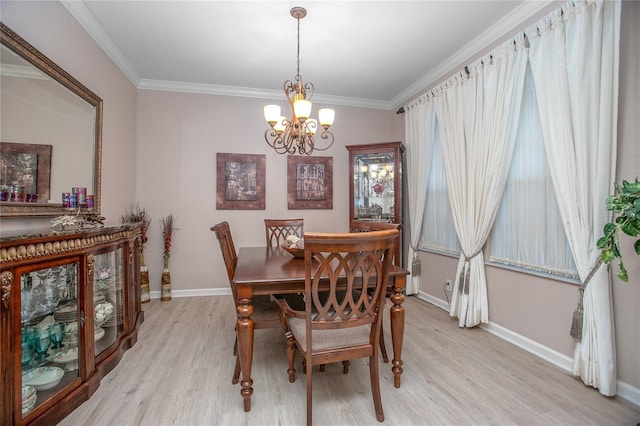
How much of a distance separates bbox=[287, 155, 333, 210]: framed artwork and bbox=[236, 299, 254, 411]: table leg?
2.53 metres

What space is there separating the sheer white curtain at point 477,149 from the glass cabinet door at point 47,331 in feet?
9.94

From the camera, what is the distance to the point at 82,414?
1.58 m

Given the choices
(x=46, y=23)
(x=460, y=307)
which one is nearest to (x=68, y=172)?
(x=46, y=23)

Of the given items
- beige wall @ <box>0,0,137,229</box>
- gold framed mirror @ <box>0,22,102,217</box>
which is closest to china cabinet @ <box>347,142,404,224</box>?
beige wall @ <box>0,0,137,229</box>

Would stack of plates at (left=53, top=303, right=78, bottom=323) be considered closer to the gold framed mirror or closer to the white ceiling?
the gold framed mirror

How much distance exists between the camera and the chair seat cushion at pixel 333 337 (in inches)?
59.2

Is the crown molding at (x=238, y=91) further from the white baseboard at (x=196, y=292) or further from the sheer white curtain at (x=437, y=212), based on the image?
the white baseboard at (x=196, y=292)

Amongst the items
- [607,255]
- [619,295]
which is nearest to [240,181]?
[607,255]

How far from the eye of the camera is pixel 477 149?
2676mm

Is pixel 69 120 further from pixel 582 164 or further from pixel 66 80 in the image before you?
pixel 582 164

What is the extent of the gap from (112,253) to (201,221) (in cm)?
171

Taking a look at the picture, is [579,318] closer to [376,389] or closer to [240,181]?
[376,389]

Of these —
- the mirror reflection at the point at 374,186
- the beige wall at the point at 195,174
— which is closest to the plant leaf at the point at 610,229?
the mirror reflection at the point at 374,186

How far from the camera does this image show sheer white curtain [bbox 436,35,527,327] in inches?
93.9
